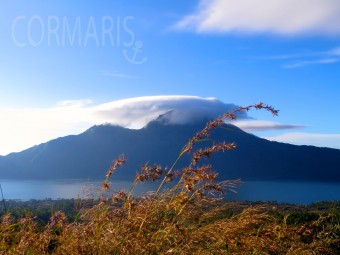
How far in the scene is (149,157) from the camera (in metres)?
162

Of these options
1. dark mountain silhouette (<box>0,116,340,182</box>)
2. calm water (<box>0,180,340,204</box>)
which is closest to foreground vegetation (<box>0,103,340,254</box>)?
calm water (<box>0,180,340,204</box>)

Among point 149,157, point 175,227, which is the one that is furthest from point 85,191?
point 149,157

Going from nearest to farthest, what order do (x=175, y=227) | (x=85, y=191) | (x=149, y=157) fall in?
(x=175, y=227)
(x=85, y=191)
(x=149, y=157)

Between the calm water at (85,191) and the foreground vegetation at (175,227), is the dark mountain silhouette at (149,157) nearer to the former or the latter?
the calm water at (85,191)

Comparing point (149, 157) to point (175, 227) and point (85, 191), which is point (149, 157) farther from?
point (175, 227)

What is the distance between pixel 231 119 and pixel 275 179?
574 feet

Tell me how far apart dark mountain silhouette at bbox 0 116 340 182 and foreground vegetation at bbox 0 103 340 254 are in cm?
14179

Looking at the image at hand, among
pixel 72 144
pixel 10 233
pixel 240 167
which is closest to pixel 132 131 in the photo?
pixel 72 144

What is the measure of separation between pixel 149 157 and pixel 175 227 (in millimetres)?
159503

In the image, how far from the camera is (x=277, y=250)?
3.23m

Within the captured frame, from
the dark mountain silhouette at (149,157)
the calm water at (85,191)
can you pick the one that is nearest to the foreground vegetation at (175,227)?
the calm water at (85,191)

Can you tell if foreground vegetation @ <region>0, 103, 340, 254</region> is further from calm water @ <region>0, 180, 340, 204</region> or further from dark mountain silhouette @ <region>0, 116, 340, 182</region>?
dark mountain silhouette @ <region>0, 116, 340, 182</region>

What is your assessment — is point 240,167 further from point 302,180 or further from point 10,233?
point 10,233

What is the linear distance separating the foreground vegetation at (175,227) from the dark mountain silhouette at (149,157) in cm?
14179
